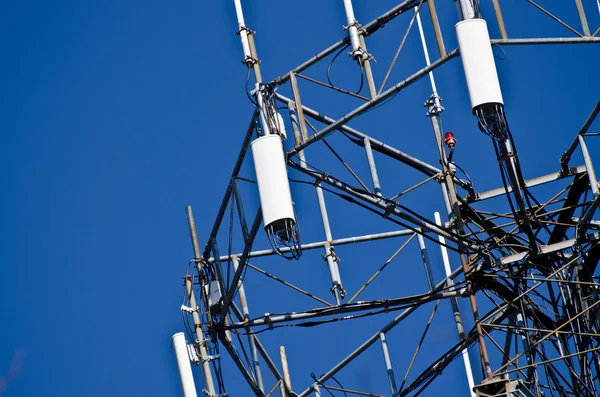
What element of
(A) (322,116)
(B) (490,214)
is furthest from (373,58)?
(B) (490,214)

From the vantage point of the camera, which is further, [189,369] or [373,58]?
[189,369]

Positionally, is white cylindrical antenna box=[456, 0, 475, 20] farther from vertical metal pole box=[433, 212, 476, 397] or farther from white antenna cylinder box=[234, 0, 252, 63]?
vertical metal pole box=[433, 212, 476, 397]

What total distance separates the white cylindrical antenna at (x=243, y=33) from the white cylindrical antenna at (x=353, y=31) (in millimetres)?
2115

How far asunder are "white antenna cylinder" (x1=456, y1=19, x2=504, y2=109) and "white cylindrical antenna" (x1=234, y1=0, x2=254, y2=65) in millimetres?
4604

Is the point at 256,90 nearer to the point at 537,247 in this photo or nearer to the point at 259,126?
the point at 259,126

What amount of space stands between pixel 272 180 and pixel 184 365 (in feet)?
16.5

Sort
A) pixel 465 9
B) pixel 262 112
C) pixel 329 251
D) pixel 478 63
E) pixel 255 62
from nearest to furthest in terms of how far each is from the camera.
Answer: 1. pixel 478 63
2. pixel 465 9
3. pixel 262 112
4. pixel 255 62
5. pixel 329 251

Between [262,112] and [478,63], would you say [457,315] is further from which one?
[478,63]

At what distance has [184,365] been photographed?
95.3ft

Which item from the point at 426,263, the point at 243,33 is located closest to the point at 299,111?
the point at 243,33

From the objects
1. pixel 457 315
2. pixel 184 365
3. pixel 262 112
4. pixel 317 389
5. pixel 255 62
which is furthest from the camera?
pixel 317 389

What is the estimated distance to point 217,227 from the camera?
29641mm

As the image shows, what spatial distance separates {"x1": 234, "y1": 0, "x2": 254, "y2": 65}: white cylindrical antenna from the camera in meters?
27.7

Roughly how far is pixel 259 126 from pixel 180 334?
4700 millimetres
